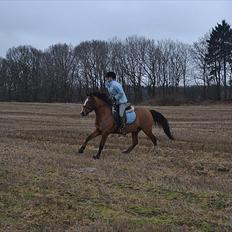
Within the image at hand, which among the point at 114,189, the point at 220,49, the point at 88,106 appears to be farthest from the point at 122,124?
the point at 220,49

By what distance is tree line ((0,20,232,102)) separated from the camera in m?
101

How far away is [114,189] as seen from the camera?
928 centimetres

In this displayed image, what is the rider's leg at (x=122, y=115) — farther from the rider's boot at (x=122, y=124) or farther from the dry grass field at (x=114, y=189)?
the dry grass field at (x=114, y=189)

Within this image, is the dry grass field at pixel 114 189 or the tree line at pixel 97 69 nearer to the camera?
the dry grass field at pixel 114 189

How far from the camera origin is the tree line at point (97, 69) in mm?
100625

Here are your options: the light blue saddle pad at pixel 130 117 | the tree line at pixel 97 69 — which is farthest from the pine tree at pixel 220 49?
the light blue saddle pad at pixel 130 117

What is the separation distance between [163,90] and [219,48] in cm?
1599

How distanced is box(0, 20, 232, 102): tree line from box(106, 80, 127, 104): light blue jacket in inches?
3223

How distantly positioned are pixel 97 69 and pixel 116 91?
90.7m

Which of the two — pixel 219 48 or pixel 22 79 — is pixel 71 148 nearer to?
pixel 219 48

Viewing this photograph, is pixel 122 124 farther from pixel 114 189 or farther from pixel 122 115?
pixel 114 189

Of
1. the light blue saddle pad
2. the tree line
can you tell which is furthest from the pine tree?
the light blue saddle pad

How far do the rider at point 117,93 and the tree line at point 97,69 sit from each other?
81823 mm

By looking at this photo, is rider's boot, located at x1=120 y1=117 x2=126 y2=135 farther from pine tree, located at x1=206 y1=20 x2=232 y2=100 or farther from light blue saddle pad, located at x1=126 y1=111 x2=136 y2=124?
pine tree, located at x1=206 y1=20 x2=232 y2=100
